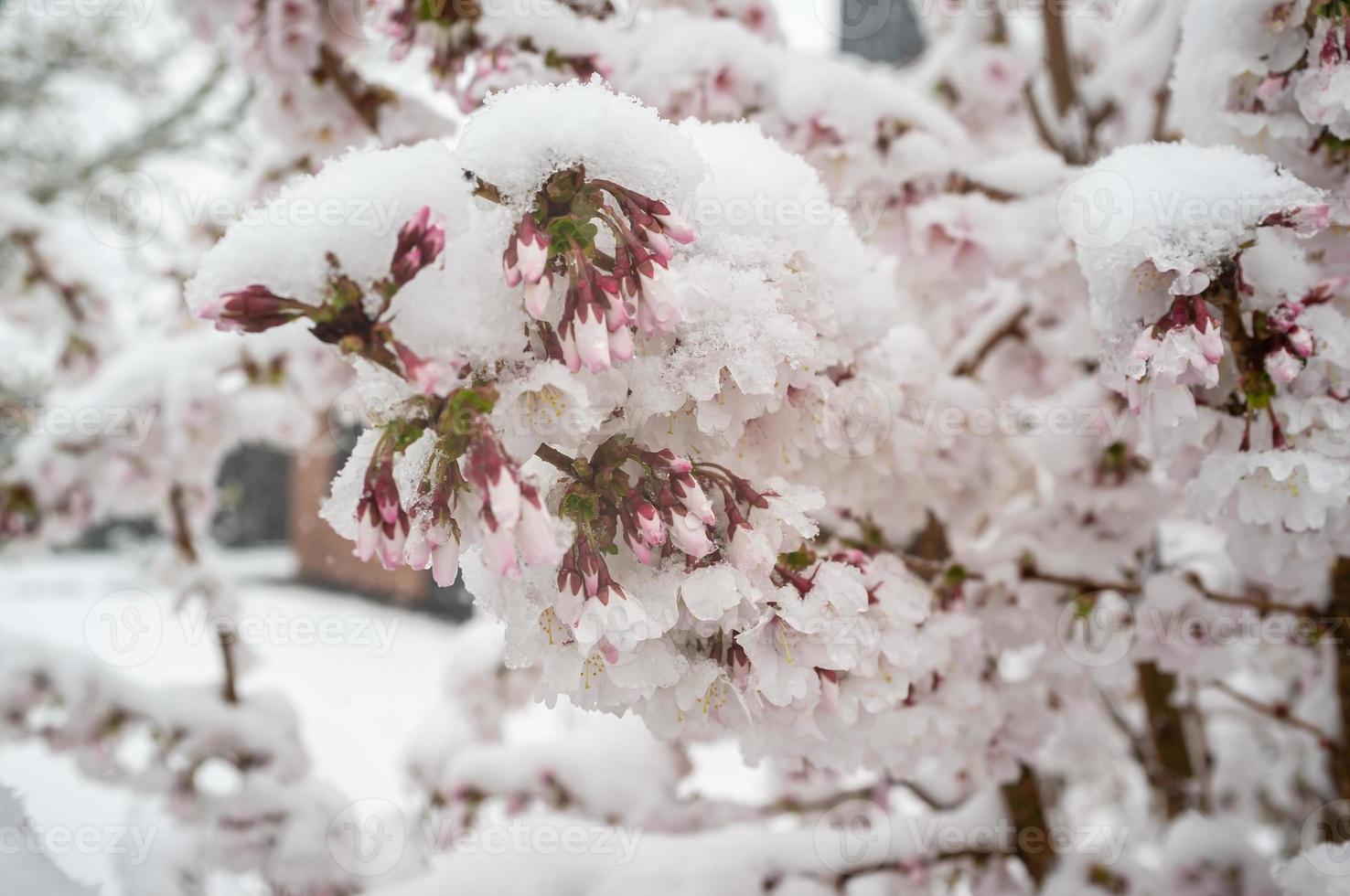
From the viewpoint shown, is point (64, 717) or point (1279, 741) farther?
point (1279, 741)

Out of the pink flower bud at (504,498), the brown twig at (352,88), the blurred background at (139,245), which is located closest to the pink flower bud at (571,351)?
the pink flower bud at (504,498)

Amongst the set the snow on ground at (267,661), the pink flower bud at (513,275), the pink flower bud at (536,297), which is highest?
the pink flower bud at (513,275)

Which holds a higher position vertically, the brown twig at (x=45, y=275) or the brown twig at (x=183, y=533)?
the brown twig at (x=45, y=275)

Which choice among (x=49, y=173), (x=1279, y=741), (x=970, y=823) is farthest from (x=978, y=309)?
(x=49, y=173)

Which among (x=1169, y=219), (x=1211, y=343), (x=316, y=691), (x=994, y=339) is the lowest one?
(x=316, y=691)

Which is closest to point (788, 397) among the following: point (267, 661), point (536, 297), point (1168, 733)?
point (536, 297)

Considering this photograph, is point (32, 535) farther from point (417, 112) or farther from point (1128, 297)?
point (1128, 297)

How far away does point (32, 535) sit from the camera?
91.5 inches

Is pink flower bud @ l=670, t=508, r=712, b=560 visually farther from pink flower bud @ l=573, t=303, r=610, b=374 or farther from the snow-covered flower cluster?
pink flower bud @ l=573, t=303, r=610, b=374

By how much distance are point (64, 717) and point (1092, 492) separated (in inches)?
95.4

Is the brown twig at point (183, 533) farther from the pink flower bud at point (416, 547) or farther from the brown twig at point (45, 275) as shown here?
the pink flower bud at point (416, 547)

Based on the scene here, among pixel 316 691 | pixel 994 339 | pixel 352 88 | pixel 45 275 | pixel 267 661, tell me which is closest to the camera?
pixel 352 88

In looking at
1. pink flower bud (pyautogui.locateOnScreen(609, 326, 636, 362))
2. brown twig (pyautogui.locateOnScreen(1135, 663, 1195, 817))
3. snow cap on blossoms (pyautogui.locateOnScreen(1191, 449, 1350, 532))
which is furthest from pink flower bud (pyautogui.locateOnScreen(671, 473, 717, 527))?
brown twig (pyautogui.locateOnScreen(1135, 663, 1195, 817))

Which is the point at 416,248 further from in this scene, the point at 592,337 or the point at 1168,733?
the point at 1168,733
